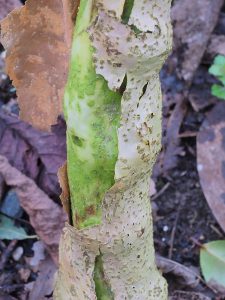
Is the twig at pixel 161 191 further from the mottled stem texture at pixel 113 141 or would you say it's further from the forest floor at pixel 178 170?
the mottled stem texture at pixel 113 141

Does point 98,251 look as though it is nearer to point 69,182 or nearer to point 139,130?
point 69,182

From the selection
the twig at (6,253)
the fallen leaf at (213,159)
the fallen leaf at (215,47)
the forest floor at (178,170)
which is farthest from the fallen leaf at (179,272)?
the fallen leaf at (215,47)

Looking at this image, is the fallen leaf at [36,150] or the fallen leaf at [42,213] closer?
the fallen leaf at [42,213]

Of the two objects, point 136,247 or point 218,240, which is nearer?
point 136,247

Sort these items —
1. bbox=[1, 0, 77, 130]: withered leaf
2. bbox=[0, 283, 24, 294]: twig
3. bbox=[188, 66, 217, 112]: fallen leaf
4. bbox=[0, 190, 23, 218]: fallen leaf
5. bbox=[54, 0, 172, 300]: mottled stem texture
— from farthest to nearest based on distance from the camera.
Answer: bbox=[188, 66, 217, 112]: fallen leaf
bbox=[0, 190, 23, 218]: fallen leaf
bbox=[0, 283, 24, 294]: twig
bbox=[1, 0, 77, 130]: withered leaf
bbox=[54, 0, 172, 300]: mottled stem texture

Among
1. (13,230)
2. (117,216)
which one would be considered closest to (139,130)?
(117,216)

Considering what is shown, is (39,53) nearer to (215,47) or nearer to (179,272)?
(179,272)

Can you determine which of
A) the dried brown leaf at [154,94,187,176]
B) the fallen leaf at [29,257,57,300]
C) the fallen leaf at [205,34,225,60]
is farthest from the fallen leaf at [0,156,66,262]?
the fallen leaf at [205,34,225,60]

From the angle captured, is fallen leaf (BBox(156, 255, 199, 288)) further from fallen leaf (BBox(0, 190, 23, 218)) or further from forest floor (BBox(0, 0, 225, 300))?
fallen leaf (BBox(0, 190, 23, 218))
